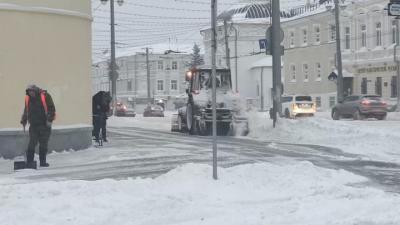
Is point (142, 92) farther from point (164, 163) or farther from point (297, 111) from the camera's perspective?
point (164, 163)

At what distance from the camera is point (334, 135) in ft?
69.6

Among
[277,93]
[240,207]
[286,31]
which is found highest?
A: [286,31]

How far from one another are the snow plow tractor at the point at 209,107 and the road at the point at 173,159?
4.84m

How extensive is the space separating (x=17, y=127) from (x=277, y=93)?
11.6 m

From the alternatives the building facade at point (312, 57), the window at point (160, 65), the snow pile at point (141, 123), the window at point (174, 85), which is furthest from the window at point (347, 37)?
the window at point (160, 65)

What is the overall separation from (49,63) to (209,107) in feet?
32.7

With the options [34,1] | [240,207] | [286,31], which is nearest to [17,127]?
[34,1]

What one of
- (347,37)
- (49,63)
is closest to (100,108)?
(49,63)

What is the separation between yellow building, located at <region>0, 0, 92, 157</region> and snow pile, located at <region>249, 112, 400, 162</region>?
7104 mm

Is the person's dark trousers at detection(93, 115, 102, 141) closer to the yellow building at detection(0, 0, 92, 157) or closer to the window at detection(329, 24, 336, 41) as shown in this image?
the yellow building at detection(0, 0, 92, 157)

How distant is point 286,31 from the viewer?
7094cm

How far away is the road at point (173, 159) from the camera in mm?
12711

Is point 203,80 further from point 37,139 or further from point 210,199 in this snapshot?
point 210,199

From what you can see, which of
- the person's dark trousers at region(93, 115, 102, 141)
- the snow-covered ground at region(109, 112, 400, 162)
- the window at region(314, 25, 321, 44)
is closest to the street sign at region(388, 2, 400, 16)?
the snow-covered ground at region(109, 112, 400, 162)
